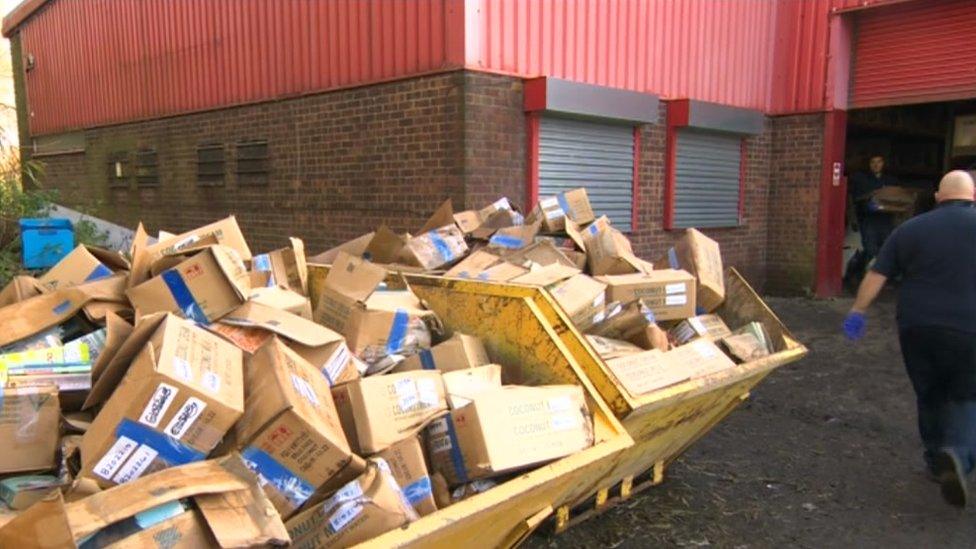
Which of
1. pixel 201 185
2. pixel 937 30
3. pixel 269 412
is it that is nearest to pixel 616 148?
pixel 937 30

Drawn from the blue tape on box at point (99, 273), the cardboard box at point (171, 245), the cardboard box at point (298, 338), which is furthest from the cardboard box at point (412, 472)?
the blue tape on box at point (99, 273)

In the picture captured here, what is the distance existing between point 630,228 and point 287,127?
4.13 metres

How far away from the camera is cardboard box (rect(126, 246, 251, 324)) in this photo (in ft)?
8.73

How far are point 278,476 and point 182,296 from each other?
105 cm

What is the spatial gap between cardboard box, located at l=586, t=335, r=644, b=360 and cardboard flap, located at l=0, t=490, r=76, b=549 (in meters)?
1.98

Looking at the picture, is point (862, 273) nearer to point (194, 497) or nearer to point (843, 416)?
point (843, 416)

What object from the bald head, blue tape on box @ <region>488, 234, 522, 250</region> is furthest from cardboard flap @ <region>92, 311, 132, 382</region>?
the bald head

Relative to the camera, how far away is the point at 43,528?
1.49 meters

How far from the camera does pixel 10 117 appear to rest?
50.2ft

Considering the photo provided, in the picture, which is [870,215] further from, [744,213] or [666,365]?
[666,365]

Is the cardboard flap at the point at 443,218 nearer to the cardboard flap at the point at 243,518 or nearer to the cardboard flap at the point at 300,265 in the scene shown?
the cardboard flap at the point at 300,265

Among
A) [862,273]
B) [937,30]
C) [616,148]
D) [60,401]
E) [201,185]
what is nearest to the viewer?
[60,401]

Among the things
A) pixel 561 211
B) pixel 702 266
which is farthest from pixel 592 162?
pixel 702 266

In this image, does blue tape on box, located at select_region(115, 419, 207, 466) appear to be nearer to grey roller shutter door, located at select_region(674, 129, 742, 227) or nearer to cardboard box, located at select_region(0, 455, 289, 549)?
cardboard box, located at select_region(0, 455, 289, 549)
